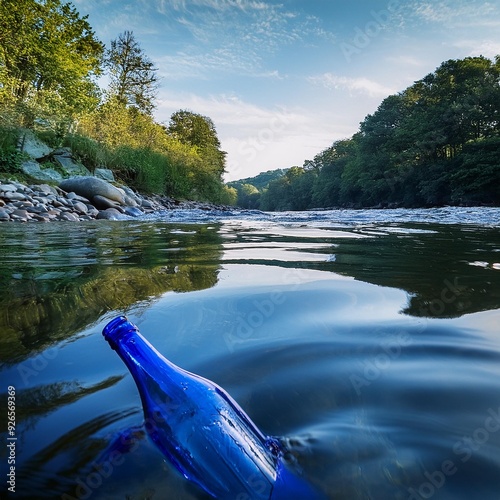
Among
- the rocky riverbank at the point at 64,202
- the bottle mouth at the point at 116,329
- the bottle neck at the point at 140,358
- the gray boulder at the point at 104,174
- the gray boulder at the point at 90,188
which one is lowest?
the bottle neck at the point at 140,358

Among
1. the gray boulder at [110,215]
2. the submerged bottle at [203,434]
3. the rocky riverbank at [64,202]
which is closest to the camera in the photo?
the submerged bottle at [203,434]

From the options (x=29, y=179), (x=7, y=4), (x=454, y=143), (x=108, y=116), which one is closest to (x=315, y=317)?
(x=29, y=179)

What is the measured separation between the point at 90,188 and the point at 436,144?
1239 inches

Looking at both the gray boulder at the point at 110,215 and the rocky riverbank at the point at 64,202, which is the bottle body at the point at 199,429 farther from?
the gray boulder at the point at 110,215

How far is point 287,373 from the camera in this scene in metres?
0.83

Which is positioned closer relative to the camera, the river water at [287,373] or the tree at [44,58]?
the river water at [287,373]

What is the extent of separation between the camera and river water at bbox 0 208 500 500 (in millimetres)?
522

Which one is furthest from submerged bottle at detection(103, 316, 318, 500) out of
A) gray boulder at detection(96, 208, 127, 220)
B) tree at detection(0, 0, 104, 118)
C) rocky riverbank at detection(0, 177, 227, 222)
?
tree at detection(0, 0, 104, 118)

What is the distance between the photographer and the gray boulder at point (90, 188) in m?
11.0

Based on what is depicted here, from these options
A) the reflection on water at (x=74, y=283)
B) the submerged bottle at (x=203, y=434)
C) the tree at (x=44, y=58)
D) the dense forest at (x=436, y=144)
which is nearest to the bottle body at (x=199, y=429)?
the submerged bottle at (x=203, y=434)

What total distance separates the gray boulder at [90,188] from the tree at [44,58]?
167 inches

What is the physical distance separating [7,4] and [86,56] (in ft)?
26.2

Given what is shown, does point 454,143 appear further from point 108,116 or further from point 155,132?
point 108,116

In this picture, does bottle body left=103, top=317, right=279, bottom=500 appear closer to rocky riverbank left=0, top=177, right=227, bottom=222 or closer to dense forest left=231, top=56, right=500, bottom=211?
rocky riverbank left=0, top=177, right=227, bottom=222
